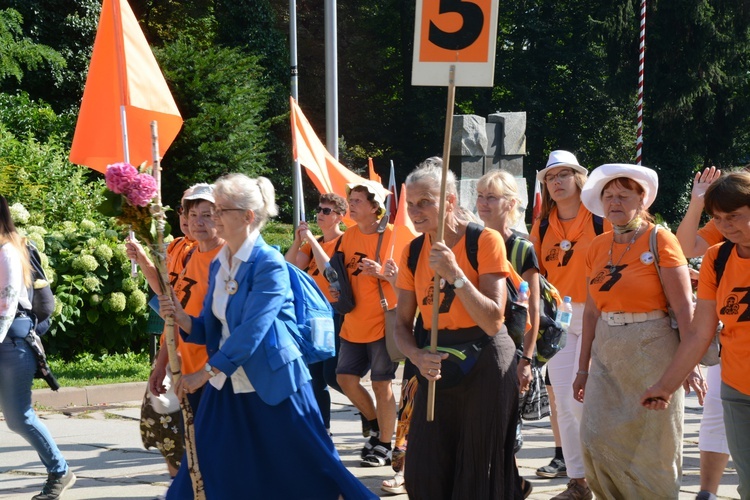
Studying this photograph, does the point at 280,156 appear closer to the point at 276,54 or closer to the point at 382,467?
the point at 276,54

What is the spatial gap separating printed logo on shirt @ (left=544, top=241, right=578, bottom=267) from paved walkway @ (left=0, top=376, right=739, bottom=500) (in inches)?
54.8

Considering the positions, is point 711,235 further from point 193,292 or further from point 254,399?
point 193,292

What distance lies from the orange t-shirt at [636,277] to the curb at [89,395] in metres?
5.88

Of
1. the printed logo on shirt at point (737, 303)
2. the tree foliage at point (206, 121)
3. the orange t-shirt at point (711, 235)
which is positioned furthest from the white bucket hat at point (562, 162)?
the tree foliage at point (206, 121)

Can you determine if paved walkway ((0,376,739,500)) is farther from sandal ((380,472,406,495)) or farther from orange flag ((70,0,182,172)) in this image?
orange flag ((70,0,182,172))

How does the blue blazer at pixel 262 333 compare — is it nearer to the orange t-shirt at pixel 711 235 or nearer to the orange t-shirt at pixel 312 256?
the orange t-shirt at pixel 711 235

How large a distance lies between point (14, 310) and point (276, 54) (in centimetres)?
2908

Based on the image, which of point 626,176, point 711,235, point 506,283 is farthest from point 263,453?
point 711,235

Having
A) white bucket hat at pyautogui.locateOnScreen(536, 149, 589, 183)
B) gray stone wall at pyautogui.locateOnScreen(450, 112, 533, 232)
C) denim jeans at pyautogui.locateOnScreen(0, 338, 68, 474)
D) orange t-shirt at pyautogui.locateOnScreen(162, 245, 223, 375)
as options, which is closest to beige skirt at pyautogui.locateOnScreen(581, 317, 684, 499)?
white bucket hat at pyautogui.locateOnScreen(536, 149, 589, 183)

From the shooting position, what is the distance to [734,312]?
4.38m

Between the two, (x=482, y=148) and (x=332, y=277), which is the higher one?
(x=482, y=148)

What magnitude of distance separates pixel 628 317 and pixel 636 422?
48 cm

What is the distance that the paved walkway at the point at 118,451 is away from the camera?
674cm

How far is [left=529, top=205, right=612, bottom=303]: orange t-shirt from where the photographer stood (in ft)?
21.3
